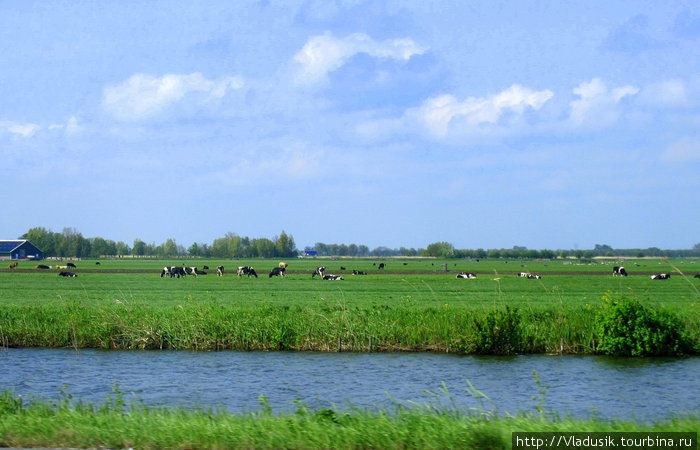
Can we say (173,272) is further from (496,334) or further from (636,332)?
(636,332)

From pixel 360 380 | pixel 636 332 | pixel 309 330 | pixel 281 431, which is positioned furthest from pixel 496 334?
pixel 281 431

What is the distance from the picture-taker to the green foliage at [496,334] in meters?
25.7

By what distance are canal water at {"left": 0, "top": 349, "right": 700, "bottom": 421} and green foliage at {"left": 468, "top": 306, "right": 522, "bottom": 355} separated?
0.63 meters

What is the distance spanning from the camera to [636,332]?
24.8 m

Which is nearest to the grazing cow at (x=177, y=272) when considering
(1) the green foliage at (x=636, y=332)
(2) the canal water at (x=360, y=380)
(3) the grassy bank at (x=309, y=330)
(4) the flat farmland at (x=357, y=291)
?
(4) the flat farmland at (x=357, y=291)

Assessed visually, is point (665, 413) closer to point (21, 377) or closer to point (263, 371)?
point (263, 371)

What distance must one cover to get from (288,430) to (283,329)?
696 inches

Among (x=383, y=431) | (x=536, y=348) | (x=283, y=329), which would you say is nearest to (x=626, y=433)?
(x=383, y=431)

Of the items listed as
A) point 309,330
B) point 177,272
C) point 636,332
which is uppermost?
point 177,272

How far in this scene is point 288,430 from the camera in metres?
10.2

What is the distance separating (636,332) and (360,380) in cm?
1123

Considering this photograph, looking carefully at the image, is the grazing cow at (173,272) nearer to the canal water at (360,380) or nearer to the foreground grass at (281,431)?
the canal water at (360,380)

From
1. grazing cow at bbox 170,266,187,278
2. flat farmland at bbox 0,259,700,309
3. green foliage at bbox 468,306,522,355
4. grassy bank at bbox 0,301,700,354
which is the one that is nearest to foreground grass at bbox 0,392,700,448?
flat farmland at bbox 0,259,700,309

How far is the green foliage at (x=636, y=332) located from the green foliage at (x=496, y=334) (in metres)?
3.26
